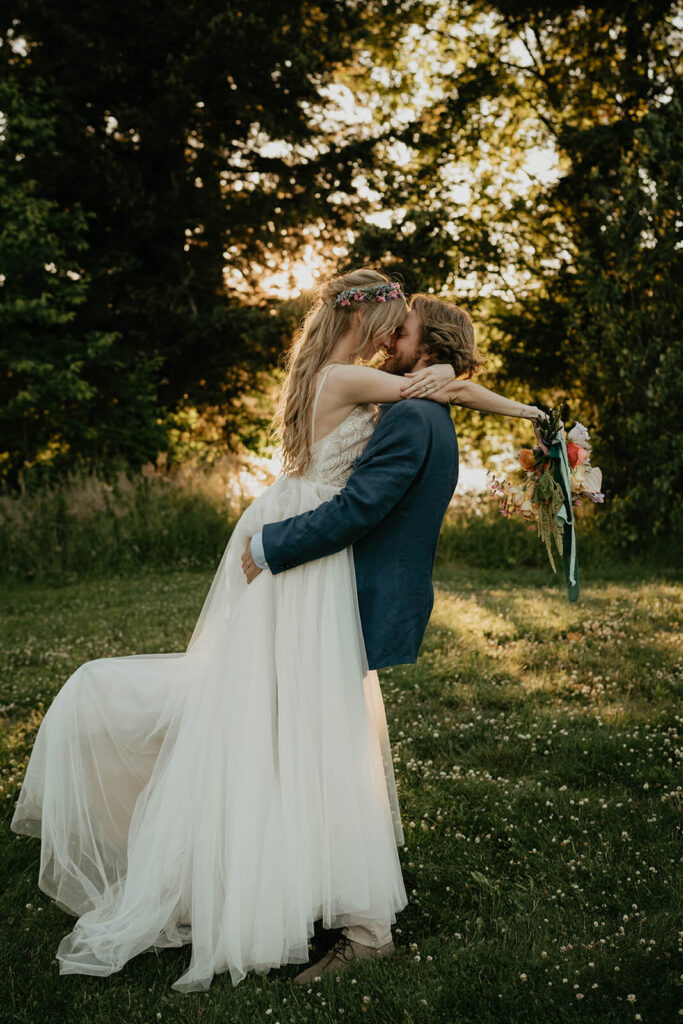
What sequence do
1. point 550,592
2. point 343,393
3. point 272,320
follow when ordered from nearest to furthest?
1. point 343,393
2. point 550,592
3. point 272,320

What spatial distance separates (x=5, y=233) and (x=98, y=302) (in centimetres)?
292

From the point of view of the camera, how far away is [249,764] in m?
3.20

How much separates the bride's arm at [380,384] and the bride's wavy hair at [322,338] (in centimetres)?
15

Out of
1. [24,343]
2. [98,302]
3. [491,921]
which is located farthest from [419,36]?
[491,921]

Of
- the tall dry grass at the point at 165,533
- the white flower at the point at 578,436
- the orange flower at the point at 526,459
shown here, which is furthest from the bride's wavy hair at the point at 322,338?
the tall dry grass at the point at 165,533

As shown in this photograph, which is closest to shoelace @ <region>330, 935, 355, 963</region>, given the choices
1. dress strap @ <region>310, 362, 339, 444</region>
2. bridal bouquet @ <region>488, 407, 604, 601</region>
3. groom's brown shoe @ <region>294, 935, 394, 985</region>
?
groom's brown shoe @ <region>294, 935, 394, 985</region>

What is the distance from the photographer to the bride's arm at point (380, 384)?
327cm

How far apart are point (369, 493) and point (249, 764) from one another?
3.81ft

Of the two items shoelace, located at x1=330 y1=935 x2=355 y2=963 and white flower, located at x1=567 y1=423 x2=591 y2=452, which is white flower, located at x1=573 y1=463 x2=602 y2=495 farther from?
shoelace, located at x1=330 y1=935 x2=355 y2=963

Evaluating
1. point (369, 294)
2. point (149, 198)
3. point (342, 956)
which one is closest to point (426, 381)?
point (369, 294)

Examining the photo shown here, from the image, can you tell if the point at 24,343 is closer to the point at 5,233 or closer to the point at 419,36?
the point at 5,233

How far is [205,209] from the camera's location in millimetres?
18688

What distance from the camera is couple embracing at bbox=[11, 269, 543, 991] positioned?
123 inches

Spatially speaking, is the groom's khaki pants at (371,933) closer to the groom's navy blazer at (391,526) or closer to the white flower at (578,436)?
the groom's navy blazer at (391,526)
